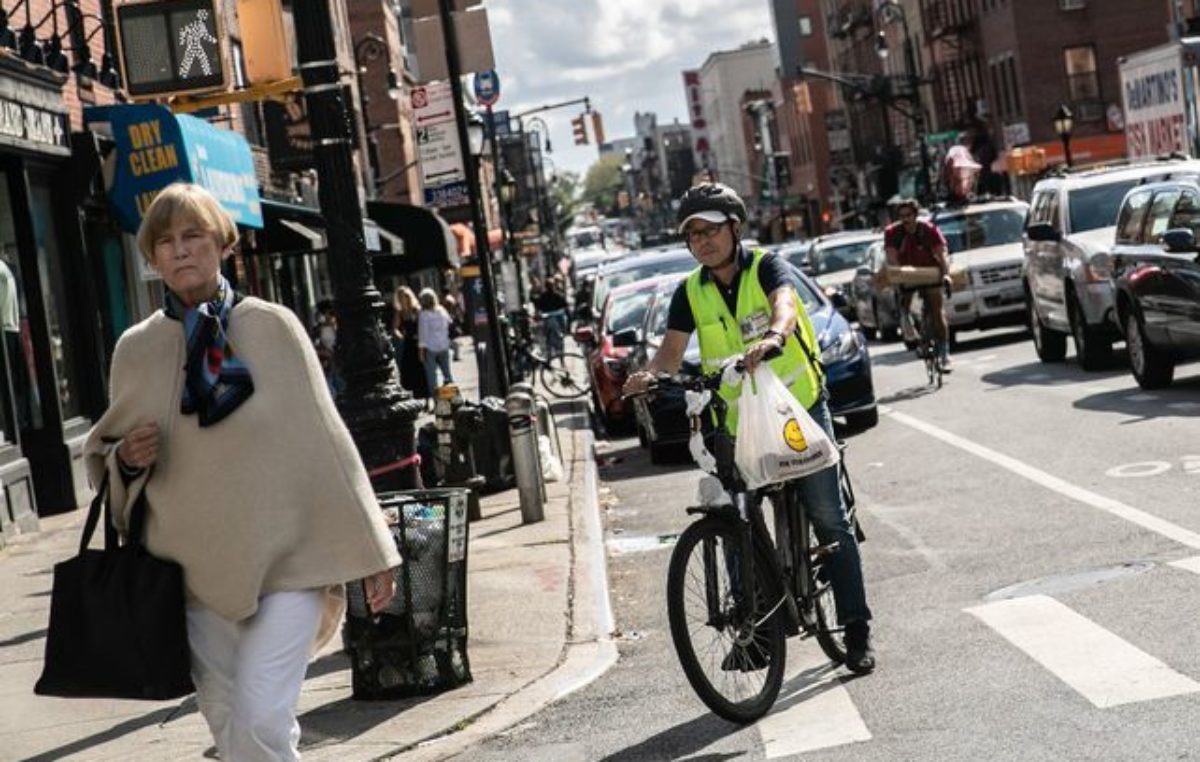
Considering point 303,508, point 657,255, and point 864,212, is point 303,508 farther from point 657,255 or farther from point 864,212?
point 864,212

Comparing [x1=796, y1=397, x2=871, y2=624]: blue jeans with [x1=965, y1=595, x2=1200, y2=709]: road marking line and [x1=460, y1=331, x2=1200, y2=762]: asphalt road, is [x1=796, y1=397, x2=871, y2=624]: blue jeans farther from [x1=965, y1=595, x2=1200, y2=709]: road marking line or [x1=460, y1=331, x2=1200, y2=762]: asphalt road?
[x1=965, y1=595, x2=1200, y2=709]: road marking line

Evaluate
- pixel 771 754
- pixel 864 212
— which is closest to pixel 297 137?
pixel 771 754

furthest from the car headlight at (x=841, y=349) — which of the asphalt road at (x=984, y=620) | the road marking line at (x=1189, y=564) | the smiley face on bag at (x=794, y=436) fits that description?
the smiley face on bag at (x=794, y=436)

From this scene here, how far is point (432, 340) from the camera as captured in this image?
33.3 m

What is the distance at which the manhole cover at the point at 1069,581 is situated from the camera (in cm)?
984

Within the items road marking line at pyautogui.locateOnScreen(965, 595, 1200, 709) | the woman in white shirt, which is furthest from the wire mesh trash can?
the woman in white shirt

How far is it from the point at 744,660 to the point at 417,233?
118 feet

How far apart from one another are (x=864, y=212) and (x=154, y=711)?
93000mm

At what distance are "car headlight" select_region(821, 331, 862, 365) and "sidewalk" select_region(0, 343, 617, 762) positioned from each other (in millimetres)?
5021

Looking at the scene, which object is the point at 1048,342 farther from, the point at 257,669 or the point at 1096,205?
the point at 257,669

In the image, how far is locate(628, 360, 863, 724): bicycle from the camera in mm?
7824

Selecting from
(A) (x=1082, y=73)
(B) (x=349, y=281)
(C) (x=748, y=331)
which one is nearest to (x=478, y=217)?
(B) (x=349, y=281)

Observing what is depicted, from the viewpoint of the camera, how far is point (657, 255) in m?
30.8

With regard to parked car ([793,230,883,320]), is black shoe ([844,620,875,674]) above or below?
below
